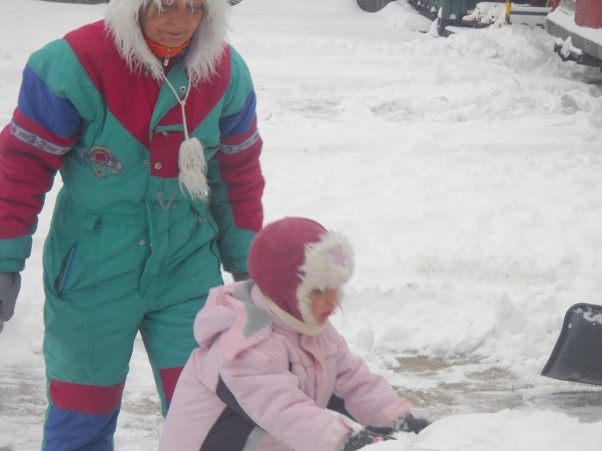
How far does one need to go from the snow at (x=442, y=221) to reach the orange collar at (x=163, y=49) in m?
1.18

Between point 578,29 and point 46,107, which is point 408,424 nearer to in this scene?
point 46,107

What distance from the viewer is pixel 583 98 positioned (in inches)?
346

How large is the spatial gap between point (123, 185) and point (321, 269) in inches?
29.7

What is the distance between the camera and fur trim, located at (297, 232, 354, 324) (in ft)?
7.01

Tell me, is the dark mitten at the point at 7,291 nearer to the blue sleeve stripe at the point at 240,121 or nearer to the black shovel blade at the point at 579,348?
the blue sleeve stripe at the point at 240,121

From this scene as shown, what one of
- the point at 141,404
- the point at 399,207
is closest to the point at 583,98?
the point at 399,207

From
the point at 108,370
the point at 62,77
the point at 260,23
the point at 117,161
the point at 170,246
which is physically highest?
the point at 62,77

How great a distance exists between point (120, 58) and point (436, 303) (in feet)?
8.45

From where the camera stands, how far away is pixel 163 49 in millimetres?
2631

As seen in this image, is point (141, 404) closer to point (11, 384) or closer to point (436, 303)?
point (11, 384)

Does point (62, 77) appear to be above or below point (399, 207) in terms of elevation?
above

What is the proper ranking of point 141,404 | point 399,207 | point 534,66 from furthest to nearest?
1. point 534,66
2. point 399,207
3. point 141,404

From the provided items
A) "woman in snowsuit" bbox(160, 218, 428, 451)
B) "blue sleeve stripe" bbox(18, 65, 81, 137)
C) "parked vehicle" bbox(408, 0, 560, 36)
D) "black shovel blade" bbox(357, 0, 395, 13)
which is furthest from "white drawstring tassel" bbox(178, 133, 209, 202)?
"black shovel blade" bbox(357, 0, 395, 13)

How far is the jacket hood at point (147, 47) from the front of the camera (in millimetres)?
2535
